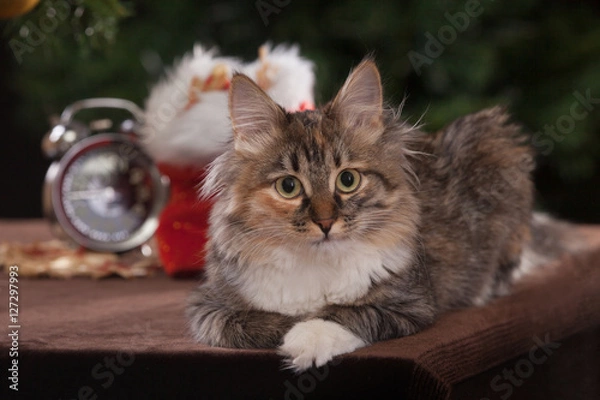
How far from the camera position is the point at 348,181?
1577 mm

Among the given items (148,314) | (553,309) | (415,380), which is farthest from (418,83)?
(415,380)

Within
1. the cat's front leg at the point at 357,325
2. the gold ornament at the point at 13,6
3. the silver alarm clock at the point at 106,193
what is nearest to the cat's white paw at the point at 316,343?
the cat's front leg at the point at 357,325

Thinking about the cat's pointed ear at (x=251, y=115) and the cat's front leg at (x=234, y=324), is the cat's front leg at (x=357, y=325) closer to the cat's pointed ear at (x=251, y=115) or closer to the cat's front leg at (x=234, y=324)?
the cat's front leg at (x=234, y=324)

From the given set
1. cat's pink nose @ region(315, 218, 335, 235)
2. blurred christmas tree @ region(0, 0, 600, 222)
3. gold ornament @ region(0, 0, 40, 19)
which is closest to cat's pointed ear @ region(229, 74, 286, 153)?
cat's pink nose @ region(315, 218, 335, 235)

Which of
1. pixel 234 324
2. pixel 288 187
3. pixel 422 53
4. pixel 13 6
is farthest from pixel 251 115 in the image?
pixel 422 53

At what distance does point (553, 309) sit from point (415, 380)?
0.72 m

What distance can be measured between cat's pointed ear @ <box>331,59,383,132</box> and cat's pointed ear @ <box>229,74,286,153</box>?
12 cm

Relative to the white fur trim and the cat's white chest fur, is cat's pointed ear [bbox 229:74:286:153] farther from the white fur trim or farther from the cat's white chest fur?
the white fur trim

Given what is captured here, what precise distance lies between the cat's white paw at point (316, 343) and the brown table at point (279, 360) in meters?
0.02

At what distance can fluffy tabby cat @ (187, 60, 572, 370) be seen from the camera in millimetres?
1533

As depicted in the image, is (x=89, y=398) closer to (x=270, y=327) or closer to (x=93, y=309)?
(x=270, y=327)

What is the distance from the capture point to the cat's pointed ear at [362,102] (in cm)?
A: 165

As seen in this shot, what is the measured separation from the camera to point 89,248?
102 inches

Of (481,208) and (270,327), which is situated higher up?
(481,208)
